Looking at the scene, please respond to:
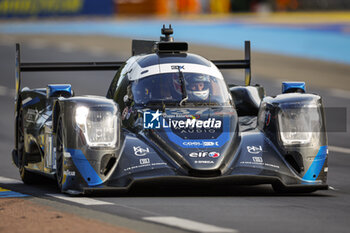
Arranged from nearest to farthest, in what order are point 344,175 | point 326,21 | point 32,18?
point 344,175, point 326,21, point 32,18

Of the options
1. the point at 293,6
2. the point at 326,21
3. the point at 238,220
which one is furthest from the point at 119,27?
the point at 238,220

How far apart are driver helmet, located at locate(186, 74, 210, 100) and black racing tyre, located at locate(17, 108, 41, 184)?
2176 millimetres

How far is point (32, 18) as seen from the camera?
1692 inches

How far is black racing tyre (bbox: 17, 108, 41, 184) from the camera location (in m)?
10.8

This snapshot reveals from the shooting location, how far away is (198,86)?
1025cm

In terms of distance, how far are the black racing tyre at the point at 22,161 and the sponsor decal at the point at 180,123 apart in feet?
6.63

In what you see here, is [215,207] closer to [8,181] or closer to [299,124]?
[299,124]

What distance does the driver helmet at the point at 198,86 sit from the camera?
10.1 m

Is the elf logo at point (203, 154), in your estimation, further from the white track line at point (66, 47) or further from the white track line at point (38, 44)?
the white track line at point (38, 44)

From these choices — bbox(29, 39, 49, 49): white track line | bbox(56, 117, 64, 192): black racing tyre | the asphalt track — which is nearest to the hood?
the asphalt track

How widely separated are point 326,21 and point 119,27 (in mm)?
9037

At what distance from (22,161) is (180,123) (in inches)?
107

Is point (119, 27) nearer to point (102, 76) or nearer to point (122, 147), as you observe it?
point (102, 76)

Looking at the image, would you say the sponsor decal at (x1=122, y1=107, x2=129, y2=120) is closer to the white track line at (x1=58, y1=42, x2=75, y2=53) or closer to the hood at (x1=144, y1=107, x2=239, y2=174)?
the hood at (x1=144, y1=107, x2=239, y2=174)
